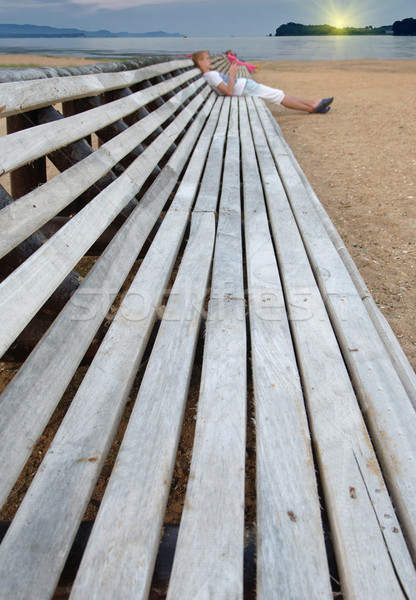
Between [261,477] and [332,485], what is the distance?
0.48 feet

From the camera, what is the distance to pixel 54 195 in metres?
1.61

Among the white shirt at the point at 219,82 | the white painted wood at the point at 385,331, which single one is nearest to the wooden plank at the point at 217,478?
the white painted wood at the point at 385,331

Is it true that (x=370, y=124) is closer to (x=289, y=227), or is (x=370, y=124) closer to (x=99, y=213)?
(x=289, y=227)

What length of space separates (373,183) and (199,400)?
14.2ft

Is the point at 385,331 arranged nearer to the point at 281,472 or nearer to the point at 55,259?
the point at 281,472

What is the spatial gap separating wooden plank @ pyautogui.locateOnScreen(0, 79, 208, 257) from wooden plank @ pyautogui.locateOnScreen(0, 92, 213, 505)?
0.79ft

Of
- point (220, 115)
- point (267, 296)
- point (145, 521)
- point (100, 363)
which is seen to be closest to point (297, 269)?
point (267, 296)

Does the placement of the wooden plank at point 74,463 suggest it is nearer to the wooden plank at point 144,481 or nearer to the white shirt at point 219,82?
the wooden plank at point 144,481

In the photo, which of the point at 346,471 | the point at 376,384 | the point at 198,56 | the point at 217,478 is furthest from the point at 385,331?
the point at 198,56

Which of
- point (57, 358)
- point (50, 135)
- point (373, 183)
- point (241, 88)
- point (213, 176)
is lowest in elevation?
point (57, 358)

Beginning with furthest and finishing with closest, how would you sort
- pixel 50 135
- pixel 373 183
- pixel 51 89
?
1. pixel 373 183
2. pixel 51 89
3. pixel 50 135

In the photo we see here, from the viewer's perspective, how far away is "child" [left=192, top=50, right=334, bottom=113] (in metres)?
7.65

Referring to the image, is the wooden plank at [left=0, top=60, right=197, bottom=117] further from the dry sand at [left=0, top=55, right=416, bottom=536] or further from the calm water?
the calm water

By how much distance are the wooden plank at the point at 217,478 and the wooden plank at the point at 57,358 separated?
35 cm
